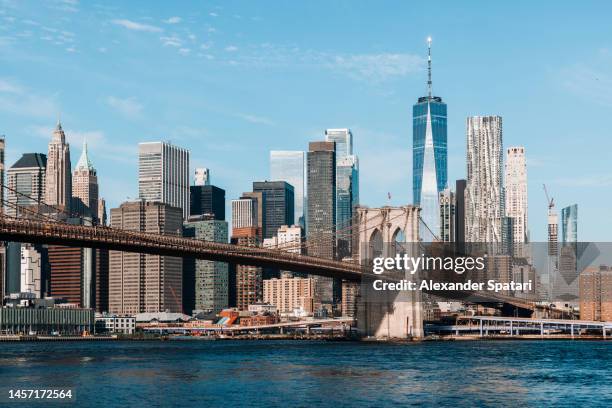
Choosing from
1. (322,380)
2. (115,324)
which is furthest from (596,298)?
(322,380)

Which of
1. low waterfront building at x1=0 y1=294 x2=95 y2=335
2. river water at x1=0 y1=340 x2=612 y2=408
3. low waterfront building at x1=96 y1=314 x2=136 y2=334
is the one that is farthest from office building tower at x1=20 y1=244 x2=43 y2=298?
river water at x1=0 y1=340 x2=612 y2=408

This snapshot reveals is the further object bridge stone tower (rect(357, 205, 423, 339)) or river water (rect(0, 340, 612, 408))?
bridge stone tower (rect(357, 205, 423, 339))

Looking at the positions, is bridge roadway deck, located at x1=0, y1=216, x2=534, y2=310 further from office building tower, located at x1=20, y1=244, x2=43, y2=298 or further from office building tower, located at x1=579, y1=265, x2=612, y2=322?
office building tower, located at x1=20, y1=244, x2=43, y2=298

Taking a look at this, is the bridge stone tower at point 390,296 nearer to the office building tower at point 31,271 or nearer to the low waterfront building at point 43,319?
the low waterfront building at point 43,319

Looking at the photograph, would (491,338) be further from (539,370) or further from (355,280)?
(539,370)

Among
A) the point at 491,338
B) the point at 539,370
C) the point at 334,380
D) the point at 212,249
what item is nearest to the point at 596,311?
the point at 491,338

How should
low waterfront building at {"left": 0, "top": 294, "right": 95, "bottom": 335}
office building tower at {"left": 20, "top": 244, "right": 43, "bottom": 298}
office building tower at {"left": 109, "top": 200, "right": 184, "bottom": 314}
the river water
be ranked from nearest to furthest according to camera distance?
1. the river water
2. low waterfront building at {"left": 0, "top": 294, "right": 95, "bottom": 335}
3. office building tower at {"left": 20, "top": 244, "right": 43, "bottom": 298}
4. office building tower at {"left": 109, "top": 200, "right": 184, "bottom": 314}
